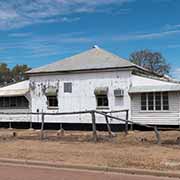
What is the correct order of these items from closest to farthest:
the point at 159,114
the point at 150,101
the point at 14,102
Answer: the point at 159,114, the point at 150,101, the point at 14,102

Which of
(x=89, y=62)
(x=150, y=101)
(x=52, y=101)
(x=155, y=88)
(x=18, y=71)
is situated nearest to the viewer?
(x=155, y=88)

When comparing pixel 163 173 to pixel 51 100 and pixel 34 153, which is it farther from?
pixel 51 100

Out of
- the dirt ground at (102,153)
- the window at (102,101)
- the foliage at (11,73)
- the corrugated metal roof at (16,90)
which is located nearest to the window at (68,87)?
the window at (102,101)

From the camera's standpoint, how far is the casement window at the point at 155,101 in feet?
84.7

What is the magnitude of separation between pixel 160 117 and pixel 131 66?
4.06 metres

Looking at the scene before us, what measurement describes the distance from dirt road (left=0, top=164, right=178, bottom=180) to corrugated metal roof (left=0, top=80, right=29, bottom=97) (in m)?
20.0

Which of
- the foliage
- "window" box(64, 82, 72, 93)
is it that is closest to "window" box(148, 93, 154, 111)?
"window" box(64, 82, 72, 93)

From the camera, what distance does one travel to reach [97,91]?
27578 mm

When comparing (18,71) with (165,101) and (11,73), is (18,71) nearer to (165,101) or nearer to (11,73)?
(11,73)

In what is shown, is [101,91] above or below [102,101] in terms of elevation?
above

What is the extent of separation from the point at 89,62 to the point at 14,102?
23.9 feet

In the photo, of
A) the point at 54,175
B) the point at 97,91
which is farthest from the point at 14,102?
the point at 54,175

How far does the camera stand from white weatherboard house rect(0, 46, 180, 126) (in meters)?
25.9

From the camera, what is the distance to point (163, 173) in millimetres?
9383
